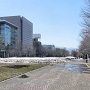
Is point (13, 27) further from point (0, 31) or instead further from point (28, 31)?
point (28, 31)

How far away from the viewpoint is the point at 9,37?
131875mm

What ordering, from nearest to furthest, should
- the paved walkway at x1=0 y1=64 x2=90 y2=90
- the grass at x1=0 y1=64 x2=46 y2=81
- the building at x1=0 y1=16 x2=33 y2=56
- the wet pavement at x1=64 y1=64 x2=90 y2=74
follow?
the paved walkway at x1=0 y1=64 x2=90 y2=90, the grass at x1=0 y1=64 x2=46 y2=81, the wet pavement at x1=64 y1=64 x2=90 y2=74, the building at x1=0 y1=16 x2=33 y2=56

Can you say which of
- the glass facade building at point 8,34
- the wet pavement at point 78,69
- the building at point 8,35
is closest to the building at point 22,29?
the glass facade building at point 8,34

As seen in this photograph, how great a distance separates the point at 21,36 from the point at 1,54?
1367 inches

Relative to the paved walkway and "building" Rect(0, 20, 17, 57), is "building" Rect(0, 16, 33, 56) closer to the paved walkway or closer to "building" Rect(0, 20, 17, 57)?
"building" Rect(0, 20, 17, 57)

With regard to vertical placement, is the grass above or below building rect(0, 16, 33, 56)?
below

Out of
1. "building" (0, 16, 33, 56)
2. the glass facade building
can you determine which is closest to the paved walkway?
the glass facade building

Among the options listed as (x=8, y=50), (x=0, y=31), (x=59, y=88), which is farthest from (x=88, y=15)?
(x=0, y=31)

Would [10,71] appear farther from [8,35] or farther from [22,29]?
[22,29]

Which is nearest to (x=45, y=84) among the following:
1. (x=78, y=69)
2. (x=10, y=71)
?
(x=10, y=71)

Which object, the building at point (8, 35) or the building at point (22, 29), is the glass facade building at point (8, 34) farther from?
the building at point (22, 29)

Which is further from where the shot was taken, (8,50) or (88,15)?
(8,50)

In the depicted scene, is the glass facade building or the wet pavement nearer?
the wet pavement

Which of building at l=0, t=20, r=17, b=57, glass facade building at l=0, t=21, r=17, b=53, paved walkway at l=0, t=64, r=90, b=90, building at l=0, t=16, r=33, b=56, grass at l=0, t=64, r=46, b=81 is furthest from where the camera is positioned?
building at l=0, t=16, r=33, b=56
